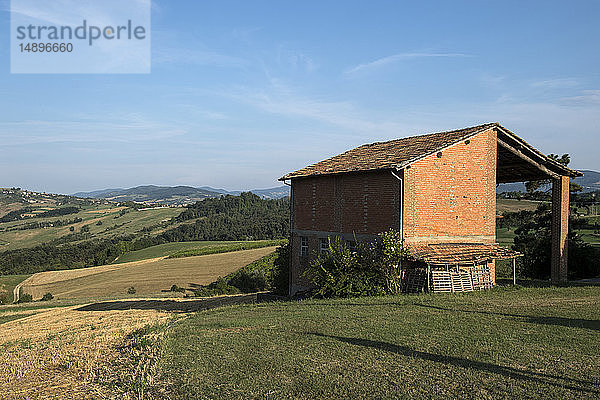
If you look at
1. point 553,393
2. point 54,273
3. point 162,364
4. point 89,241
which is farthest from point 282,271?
point 89,241

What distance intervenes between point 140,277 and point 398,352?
4963 centimetres

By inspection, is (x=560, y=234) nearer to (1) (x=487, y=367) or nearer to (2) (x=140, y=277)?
(1) (x=487, y=367)

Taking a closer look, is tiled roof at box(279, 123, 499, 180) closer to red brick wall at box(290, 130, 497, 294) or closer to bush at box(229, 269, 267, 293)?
red brick wall at box(290, 130, 497, 294)

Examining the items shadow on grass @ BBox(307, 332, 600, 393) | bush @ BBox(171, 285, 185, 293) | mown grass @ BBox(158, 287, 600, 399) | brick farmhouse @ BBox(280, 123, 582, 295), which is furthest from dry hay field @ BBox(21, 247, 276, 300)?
shadow on grass @ BBox(307, 332, 600, 393)

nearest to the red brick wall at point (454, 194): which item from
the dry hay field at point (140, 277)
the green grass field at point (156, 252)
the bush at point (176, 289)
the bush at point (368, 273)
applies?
the bush at point (368, 273)

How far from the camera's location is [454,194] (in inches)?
816

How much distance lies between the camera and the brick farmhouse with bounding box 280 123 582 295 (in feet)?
65.0

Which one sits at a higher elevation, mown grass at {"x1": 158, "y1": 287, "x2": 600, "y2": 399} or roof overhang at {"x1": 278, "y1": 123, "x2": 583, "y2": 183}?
roof overhang at {"x1": 278, "y1": 123, "x2": 583, "y2": 183}

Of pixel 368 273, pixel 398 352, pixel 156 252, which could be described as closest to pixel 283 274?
pixel 368 273

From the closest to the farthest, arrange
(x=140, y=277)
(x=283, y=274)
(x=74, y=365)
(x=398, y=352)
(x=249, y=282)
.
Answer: (x=398, y=352) < (x=74, y=365) < (x=283, y=274) < (x=249, y=282) < (x=140, y=277)

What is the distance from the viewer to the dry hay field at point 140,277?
4894 cm

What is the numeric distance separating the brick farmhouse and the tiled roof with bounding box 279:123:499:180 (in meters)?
0.06

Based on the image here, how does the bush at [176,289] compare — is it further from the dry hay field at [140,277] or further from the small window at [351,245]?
the small window at [351,245]

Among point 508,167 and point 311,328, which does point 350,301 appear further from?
point 508,167
